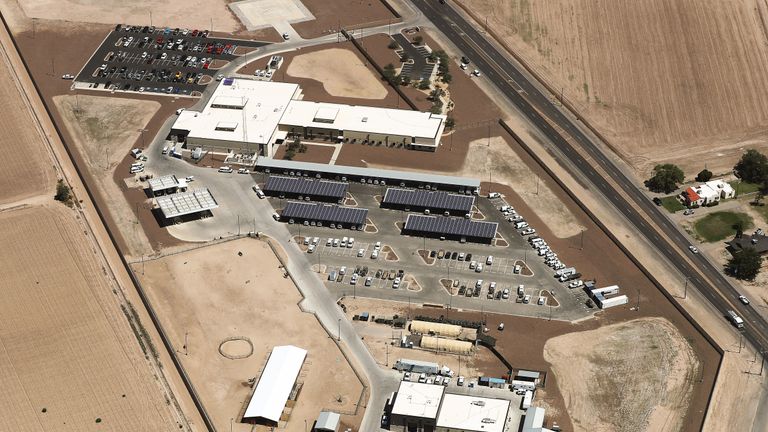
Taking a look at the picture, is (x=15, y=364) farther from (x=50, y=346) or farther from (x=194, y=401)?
(x=194, y=401)

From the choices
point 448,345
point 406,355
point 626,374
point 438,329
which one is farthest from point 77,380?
point 626,374

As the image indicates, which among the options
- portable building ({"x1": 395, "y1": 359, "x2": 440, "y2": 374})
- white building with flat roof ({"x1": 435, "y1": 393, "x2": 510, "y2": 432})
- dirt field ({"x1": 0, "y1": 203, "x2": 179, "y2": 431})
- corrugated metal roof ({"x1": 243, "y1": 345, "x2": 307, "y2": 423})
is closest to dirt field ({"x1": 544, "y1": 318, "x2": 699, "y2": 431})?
white building with flat roof ({"x1": 435, "y1": 393, "x2": 510, "y2": 432})

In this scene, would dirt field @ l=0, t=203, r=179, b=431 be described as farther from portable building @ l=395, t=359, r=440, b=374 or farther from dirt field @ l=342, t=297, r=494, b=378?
portable building @ l=395, t=359, r=440, b=374

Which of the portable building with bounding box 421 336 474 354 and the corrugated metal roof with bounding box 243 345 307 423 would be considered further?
the portable building with bounding box 421 336 474 354

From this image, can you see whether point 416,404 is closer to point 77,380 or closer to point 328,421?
point 328,421

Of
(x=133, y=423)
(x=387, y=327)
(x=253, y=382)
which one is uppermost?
(x=387, y=327)

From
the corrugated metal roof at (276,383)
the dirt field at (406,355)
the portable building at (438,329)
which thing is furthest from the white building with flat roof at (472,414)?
the corrugated metal roof at (276,383)

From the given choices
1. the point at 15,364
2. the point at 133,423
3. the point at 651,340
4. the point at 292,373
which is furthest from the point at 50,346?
the point at 651,340
